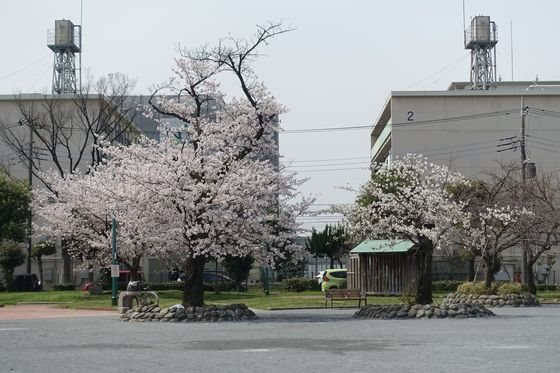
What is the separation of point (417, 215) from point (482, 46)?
5484cm

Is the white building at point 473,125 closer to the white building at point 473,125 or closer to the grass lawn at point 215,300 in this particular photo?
the white building at point 473,125

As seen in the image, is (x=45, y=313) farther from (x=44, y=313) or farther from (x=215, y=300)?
(x=215, y=300)

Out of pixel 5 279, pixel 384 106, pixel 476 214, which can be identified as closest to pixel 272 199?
pixel 476 214

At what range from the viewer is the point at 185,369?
1311cm

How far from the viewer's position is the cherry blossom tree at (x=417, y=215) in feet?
89.5

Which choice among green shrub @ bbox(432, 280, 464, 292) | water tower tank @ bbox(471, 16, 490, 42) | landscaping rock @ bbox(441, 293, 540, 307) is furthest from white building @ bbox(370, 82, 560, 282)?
landscaping rock @ bbox(441, 293, 540, 307)

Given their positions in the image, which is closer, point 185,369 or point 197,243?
point 185,369

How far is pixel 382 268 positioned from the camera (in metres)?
48.2

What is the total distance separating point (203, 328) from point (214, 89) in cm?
1014

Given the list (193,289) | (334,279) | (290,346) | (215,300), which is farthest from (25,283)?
(290,346)

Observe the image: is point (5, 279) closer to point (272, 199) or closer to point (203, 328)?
point (272, 199)

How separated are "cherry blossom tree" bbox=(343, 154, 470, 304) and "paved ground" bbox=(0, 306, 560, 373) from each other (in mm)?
3454

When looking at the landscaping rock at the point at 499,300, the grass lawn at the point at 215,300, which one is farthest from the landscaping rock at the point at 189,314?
the landscaping rock at the point at 499,300

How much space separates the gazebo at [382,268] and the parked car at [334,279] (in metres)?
3.35
